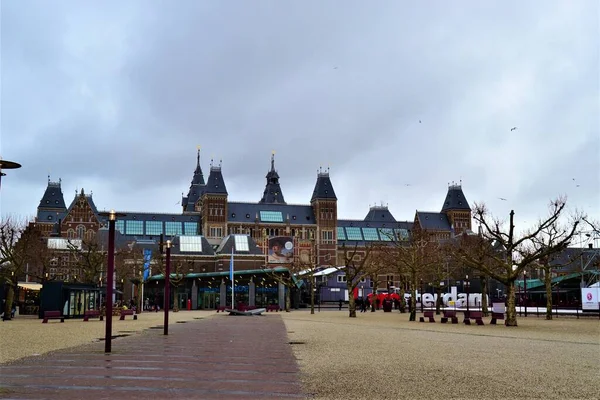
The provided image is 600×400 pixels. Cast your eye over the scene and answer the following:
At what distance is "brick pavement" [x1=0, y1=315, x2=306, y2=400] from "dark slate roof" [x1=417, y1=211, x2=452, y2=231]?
A: 143 metres

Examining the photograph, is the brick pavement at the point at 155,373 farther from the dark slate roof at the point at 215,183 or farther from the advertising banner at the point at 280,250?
the dark slate roof at the point at 215,183

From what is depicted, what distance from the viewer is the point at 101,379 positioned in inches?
499

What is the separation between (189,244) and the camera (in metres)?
121

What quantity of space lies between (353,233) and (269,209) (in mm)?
25017

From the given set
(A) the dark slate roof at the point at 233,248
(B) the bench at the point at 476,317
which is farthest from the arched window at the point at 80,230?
(B) the bench at the point at 476,317

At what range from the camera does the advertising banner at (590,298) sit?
53.7 meters

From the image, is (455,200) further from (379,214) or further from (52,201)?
(52,201)

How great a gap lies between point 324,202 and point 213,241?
2918cm

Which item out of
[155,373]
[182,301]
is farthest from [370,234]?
[155,373]

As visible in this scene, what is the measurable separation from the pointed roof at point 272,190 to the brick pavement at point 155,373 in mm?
145881

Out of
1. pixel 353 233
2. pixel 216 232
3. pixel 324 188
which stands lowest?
pixel 216 232

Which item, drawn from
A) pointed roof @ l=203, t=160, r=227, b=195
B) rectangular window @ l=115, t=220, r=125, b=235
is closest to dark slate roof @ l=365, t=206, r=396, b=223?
pointed roof @ l=203, t=160, r=227, b=195

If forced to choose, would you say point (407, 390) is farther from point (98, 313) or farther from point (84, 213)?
point (84, 213)

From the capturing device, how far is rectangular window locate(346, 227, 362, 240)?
531ft
